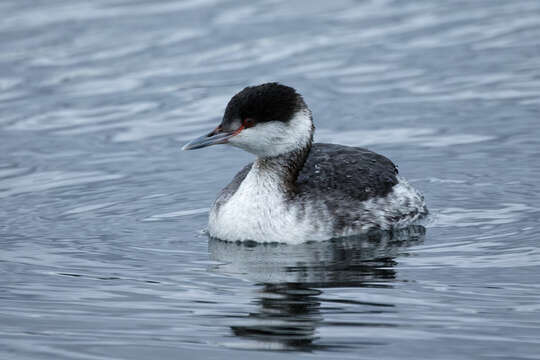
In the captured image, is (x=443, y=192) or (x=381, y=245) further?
(x=443, y=192)

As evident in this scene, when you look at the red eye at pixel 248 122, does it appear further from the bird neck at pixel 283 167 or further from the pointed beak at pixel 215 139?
the bird neck at pixel 283 167

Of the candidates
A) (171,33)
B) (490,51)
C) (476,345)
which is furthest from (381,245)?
(171,33)

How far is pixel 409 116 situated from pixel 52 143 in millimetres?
4959

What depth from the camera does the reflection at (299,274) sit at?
27.2ft

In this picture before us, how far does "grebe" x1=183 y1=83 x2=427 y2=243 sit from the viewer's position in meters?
11.2

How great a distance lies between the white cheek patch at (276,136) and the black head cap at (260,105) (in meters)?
0.10

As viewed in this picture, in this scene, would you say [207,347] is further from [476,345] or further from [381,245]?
[381,245]

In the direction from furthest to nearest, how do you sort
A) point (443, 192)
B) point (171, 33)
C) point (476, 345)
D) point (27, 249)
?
point (171, 33) → point (443, 192) → point (27, 249) → point (476, 345)

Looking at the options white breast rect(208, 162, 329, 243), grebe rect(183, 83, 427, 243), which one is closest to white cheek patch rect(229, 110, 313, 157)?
grebe rect(183, 83, 427, 243)

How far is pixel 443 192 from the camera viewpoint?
13.2m

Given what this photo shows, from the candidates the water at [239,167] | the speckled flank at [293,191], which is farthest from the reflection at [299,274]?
the speckled flank at [293,191]

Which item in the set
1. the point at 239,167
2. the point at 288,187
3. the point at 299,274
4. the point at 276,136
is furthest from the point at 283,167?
the point at 239,167

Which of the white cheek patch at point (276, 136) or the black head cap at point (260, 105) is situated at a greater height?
the black head cap at point (260, 105)

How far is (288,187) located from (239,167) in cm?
313
